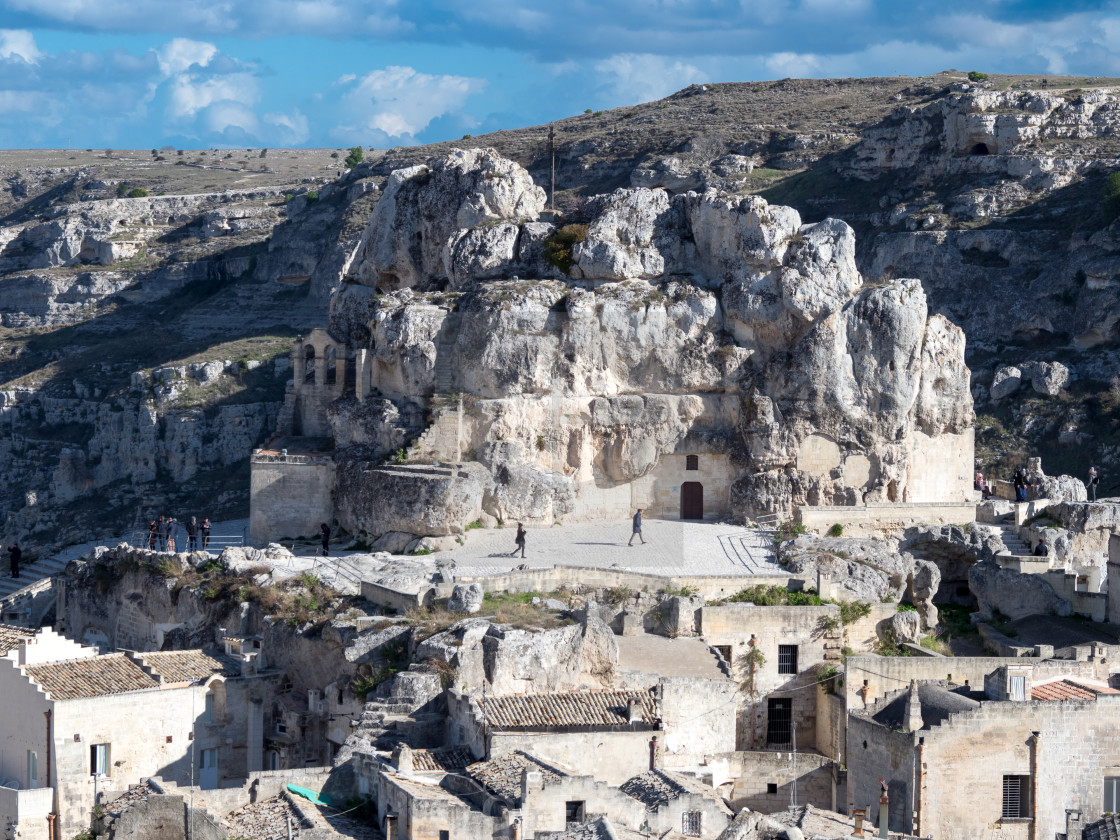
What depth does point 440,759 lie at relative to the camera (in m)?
39.6

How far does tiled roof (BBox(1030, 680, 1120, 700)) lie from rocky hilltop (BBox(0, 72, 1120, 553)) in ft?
50.8

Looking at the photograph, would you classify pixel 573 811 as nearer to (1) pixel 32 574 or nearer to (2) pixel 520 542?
(2) pixel 520 542

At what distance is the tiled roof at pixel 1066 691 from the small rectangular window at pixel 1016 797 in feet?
5.94

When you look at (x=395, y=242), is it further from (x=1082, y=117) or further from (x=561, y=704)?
(x=1082, y=117)

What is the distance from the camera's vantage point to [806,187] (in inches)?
3711

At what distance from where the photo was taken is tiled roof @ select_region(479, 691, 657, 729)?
40.5 metres

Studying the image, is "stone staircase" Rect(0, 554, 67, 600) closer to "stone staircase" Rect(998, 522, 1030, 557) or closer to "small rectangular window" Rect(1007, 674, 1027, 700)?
"stone staircase" Rect(998, 522, 1030, 557)

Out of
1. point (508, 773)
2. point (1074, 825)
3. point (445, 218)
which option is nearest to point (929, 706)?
point (1074, 825)

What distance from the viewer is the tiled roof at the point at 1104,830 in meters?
33.9

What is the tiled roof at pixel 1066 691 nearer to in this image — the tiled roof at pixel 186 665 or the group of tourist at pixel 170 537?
the tiled roof at pixel 186 665

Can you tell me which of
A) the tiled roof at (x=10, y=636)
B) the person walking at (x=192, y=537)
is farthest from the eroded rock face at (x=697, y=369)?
the tiled roof at (x=10, y=636)

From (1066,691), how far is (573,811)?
39.6 ft

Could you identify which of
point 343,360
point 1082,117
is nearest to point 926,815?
point 343,360

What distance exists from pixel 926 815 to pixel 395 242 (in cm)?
3009
